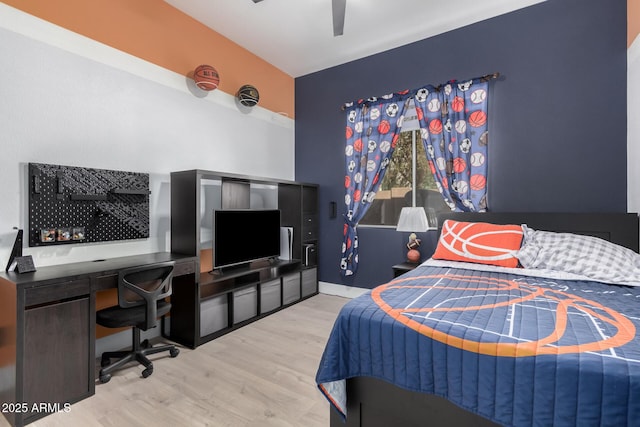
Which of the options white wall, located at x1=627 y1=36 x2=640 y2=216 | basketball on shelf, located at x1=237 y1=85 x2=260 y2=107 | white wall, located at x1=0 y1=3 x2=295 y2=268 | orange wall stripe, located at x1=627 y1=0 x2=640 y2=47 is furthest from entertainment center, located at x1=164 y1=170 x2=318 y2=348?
orange wall stripe, located at x1=627 y1=0 x2=640 y2=47

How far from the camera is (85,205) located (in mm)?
2422

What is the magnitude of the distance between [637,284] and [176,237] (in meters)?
3.46

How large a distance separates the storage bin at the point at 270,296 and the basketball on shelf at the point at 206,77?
2.15 meters

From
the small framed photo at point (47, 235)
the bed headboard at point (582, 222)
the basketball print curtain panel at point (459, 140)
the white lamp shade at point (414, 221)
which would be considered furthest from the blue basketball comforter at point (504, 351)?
the small framed photo at point (47, 235)

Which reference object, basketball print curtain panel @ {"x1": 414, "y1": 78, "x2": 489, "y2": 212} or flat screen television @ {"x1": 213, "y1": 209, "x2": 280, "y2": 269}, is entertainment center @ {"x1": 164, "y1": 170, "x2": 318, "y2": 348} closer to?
flat screen television @ {"x1": 213, "y1": 209, "x2": 280, "y2": 269}

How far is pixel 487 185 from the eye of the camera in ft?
10.7

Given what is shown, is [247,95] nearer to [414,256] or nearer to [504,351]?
[414,256]

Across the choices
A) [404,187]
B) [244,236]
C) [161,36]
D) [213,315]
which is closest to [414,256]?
[404,187]

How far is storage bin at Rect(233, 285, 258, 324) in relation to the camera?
10.1 feet

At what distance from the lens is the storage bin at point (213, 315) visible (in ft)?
9.10

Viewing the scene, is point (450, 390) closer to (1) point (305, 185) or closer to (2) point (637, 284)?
(2) point (637, 284)

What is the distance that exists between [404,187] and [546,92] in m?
1.67

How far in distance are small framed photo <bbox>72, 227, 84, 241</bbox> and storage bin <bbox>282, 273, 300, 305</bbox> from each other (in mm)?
1995

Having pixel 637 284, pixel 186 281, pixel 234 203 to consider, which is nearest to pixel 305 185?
pixel 234 203
